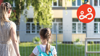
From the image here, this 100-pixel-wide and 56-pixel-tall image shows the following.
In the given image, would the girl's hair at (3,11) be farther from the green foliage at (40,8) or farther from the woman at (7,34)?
the green foliage at (40,8)

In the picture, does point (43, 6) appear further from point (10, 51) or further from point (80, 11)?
point (10, 51)

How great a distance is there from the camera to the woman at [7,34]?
3.57 metres

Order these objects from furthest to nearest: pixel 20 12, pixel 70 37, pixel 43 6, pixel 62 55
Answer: pixel 70 37, pixel 20 12, pixel 43 6, pixel 62 55

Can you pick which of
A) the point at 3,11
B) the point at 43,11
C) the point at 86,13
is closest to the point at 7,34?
the point at 3,11

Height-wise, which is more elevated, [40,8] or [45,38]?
[40,8]

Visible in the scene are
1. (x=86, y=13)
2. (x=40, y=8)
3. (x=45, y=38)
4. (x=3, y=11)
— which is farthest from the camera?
(x=40, y=8)

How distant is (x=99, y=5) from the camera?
2633cm

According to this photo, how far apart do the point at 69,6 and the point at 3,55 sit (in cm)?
2252

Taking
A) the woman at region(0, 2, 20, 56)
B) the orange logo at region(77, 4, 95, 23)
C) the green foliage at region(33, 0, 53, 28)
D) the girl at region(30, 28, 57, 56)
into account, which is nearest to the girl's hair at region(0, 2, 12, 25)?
the woman at region(0, 2, 20, 56)

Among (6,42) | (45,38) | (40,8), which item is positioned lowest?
(6,42)

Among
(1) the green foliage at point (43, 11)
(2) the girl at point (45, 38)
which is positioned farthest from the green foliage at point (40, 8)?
(2) the girl at point (45, 38)

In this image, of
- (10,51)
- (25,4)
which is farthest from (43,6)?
(10,51)

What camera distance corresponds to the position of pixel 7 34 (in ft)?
11.9

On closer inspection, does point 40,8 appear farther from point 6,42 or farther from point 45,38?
point 45,38
